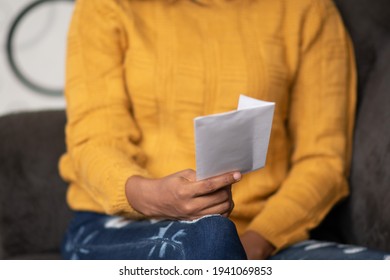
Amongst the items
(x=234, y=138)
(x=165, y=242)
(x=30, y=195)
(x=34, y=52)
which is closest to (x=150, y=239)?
(x=165, y=242)

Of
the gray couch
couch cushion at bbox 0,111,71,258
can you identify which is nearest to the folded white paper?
the gray couch

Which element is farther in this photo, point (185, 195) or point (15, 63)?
point (15, 63)

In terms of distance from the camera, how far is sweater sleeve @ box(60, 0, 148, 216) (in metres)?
1.10

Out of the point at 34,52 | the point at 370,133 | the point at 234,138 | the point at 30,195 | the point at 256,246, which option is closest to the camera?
the point at 234,138

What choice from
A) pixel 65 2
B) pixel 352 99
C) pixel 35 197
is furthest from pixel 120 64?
pixel 65 2

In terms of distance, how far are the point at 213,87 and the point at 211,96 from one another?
0.02m

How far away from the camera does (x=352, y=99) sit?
1.20m

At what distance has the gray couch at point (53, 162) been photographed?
118cm

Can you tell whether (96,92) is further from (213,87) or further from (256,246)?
(256,246)

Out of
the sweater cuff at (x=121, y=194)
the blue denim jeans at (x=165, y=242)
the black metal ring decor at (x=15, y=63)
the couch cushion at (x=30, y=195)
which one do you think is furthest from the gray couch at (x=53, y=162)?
the black metal ring decor at (x=15, y=63)

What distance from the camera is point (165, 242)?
2.89 ft

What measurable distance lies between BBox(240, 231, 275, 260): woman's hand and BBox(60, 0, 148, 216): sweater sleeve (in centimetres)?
22

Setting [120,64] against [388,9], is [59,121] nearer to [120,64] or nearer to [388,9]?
[120,64]

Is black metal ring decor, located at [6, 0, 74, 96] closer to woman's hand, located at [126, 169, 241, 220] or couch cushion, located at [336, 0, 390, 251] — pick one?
couch cushion, located at [336, 0, 390, 251]
